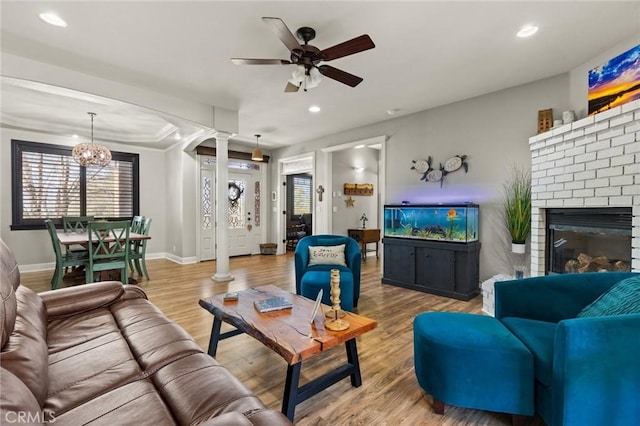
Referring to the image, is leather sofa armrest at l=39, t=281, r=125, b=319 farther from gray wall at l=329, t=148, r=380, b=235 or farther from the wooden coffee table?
gray wall at l=329, t=148, r=380, b=235

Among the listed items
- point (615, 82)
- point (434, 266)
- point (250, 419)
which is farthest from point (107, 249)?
point (615, 82)

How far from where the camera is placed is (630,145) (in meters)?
2.31

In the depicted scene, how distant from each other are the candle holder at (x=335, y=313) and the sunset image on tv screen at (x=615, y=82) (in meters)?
2.97

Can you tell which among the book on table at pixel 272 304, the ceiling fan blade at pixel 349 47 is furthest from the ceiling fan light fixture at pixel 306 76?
the book on table at pixel 272 304

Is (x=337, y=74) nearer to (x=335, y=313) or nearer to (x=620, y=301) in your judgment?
(x=335, y=313)

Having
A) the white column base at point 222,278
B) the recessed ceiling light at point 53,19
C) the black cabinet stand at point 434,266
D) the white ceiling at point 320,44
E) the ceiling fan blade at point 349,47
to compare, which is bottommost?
the white column base at point 222,278

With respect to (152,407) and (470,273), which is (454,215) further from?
(152,407)

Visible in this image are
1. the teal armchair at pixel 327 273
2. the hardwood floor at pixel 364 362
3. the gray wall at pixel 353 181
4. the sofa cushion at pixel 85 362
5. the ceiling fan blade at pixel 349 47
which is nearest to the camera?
the sofa cushion at pixel 85 362

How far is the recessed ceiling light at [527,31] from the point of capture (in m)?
2.38

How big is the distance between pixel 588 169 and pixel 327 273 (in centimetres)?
265

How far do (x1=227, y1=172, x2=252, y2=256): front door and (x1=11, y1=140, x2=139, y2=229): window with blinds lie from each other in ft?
6.59

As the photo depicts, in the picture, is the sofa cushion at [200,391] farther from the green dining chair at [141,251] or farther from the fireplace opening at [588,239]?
the green dining chair at [141,251]

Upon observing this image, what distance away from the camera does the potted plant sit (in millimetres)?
3361

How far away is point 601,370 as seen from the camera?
1.16 m
